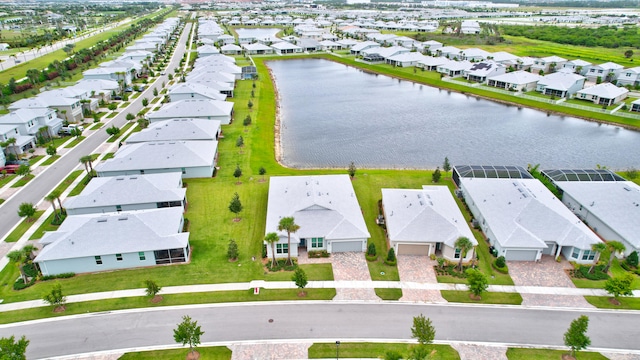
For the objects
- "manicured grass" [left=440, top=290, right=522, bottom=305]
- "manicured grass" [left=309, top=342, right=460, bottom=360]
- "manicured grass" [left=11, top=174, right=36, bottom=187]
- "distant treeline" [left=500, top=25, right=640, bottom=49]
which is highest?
"distant treeline" [left=500, top=25, right=640, bottom=49]

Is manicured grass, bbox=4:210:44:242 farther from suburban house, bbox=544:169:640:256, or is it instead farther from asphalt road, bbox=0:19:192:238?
suburban house, bbox=544:169:640:256

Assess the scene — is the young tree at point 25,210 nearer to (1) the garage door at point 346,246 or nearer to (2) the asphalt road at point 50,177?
(2) the asphalt road at point 50,177

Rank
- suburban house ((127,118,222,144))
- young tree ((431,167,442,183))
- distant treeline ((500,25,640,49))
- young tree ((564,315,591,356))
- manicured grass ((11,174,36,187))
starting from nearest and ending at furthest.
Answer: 1. young tree ((564,315,591,356))
2. manicured grass ((11,174,36,187))
3. young tree ((431,167,442,183))
4. suburban house ((127,118,222,144))
5. distant treeline ((500,25,640,49))

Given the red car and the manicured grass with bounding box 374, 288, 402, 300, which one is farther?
the red car

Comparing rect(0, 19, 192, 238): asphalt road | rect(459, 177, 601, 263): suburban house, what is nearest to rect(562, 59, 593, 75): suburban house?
rect(459, 177, 601, 263): suburban house

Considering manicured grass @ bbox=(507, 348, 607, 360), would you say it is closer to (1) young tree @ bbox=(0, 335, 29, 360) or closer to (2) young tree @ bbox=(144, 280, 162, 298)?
(2) young tree @ bbox=(144, 280, 162, 298)

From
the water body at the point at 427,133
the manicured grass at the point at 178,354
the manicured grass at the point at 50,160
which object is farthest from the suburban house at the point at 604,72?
the manicured grass at the point at 50,160

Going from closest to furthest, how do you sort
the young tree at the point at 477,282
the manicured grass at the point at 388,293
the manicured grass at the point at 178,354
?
the manicured grass at the point at 178,354, the young tree at the point at 477,282, the manicured grass at the point at 388,293

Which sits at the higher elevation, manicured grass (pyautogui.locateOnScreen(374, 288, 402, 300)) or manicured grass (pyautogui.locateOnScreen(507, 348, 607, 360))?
manicured grass (pyautogui.locateOnScreen(374, 288, 402, 300))

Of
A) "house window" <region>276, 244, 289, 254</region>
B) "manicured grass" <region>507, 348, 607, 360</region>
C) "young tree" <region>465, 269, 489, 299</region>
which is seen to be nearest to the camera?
"manicured grass" <region>507, 348, 607, 360</region>
